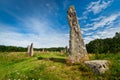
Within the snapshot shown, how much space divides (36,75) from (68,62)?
144 inches

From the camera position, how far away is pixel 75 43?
19469 mm

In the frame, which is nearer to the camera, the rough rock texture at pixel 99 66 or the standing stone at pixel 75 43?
the rough rock texture at pixel 99 66

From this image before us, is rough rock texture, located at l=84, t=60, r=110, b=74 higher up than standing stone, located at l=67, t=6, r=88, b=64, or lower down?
lower down

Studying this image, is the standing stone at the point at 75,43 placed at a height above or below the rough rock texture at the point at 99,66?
above

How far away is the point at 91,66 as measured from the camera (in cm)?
1647

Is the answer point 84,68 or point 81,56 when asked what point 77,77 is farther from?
point 81,56

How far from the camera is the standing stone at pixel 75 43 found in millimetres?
19000

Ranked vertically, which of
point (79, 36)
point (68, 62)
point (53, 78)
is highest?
point (79, 36)

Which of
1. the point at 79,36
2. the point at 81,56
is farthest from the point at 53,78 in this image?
the point at 79,36

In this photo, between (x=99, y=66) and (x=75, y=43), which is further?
(x=75, y=43)

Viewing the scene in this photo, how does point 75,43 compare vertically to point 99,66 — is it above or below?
above

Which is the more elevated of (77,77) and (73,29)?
(73,29)

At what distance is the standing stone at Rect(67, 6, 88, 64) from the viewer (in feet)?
62.3

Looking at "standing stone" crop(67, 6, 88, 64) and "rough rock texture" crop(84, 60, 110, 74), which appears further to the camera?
"standing stone" crop(67, 6, 88, 64)
